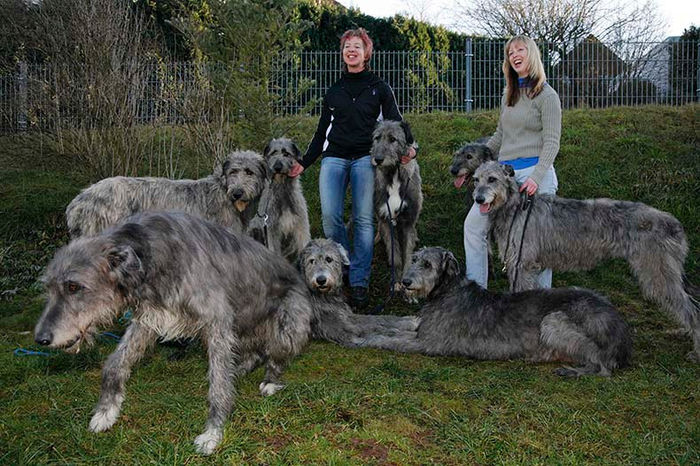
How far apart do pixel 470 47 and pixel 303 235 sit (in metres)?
10.5

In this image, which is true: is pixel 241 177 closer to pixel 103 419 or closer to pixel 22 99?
pixel 103 419

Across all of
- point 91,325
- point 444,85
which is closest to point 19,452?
point 91,325

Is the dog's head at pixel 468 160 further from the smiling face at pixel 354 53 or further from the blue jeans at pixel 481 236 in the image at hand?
the smiling face at pixel 354 53

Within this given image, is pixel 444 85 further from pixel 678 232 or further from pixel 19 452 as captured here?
pixel 19 452

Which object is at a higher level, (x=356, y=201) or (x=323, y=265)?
(x=356, y=201)

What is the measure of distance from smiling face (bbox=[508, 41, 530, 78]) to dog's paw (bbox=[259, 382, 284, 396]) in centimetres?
388

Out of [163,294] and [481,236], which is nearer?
[163,294]

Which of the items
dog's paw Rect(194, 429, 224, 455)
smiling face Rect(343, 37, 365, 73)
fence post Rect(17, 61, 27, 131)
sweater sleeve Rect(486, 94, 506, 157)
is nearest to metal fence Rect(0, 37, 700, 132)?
fence post Rect(17, 61, 27, 131)

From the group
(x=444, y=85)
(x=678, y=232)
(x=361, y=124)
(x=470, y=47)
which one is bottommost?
(x=678, y=232)

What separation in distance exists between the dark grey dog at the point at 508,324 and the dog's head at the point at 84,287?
289 cm

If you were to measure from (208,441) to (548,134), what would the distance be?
4.31 meters

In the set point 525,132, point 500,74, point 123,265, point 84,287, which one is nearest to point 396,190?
point 525,132

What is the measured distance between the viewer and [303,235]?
25.0 ft

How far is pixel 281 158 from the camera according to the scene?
7.38 metres
